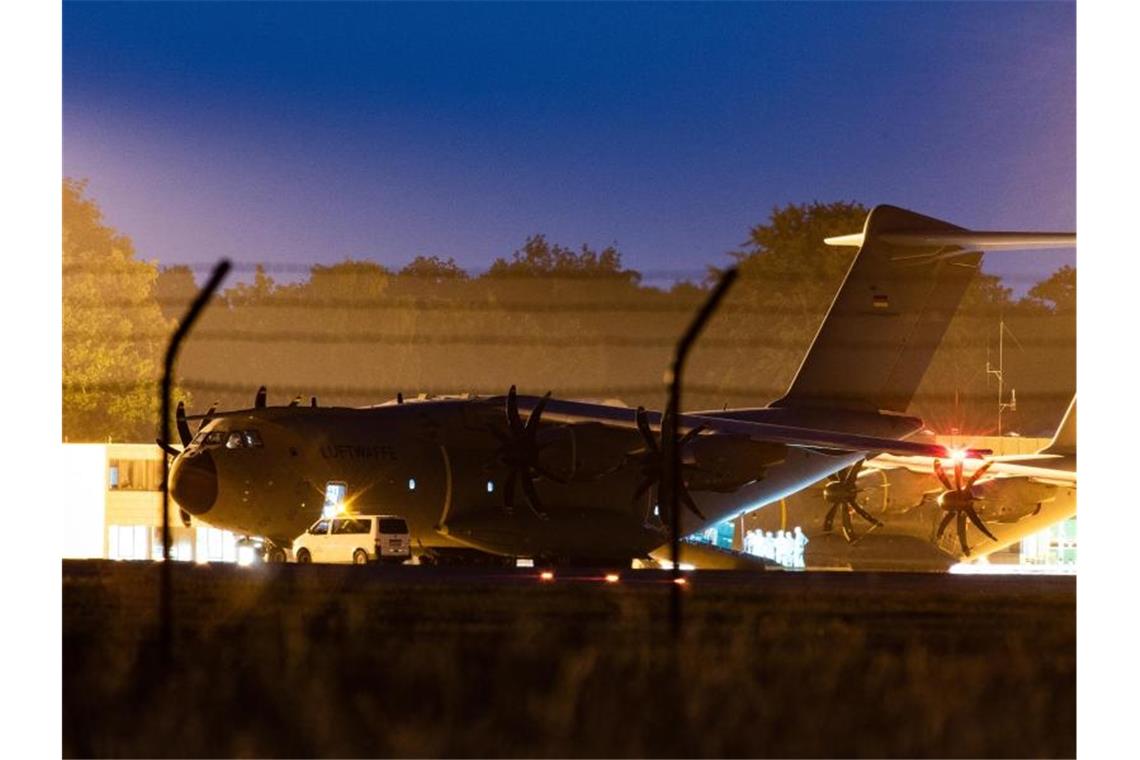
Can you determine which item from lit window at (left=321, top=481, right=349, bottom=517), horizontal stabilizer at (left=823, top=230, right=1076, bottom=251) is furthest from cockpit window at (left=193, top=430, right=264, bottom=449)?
horizontal stabilizer at (left=823, top=230, right=1076, bottom=251)

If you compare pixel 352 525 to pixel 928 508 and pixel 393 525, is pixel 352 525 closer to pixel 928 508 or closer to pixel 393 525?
pixel 393 525

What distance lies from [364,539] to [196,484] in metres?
3.59

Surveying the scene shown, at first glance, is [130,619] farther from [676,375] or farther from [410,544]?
[410,544]

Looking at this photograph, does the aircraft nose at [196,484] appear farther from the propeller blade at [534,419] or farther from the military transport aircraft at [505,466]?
the propeller blade at [534,419]

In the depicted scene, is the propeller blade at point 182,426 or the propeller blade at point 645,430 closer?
the propeller blade at point 645,430

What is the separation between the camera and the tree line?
58.0m

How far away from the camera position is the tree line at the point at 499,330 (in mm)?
58000

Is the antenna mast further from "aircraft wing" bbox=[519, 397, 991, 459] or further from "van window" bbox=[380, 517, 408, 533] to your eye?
"van window" bbox=[380, 517, 408, 533]

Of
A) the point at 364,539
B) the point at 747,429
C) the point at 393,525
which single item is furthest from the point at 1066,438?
the point at 364,539

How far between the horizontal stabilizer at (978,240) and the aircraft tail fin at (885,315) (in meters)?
0.04

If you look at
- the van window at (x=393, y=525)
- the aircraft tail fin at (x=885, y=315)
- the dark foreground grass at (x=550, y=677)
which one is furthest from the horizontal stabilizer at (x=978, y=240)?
the dark foreground grass at (x=550, y=677)

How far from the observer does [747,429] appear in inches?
1313

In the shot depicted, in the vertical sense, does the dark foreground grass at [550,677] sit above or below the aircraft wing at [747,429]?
below
